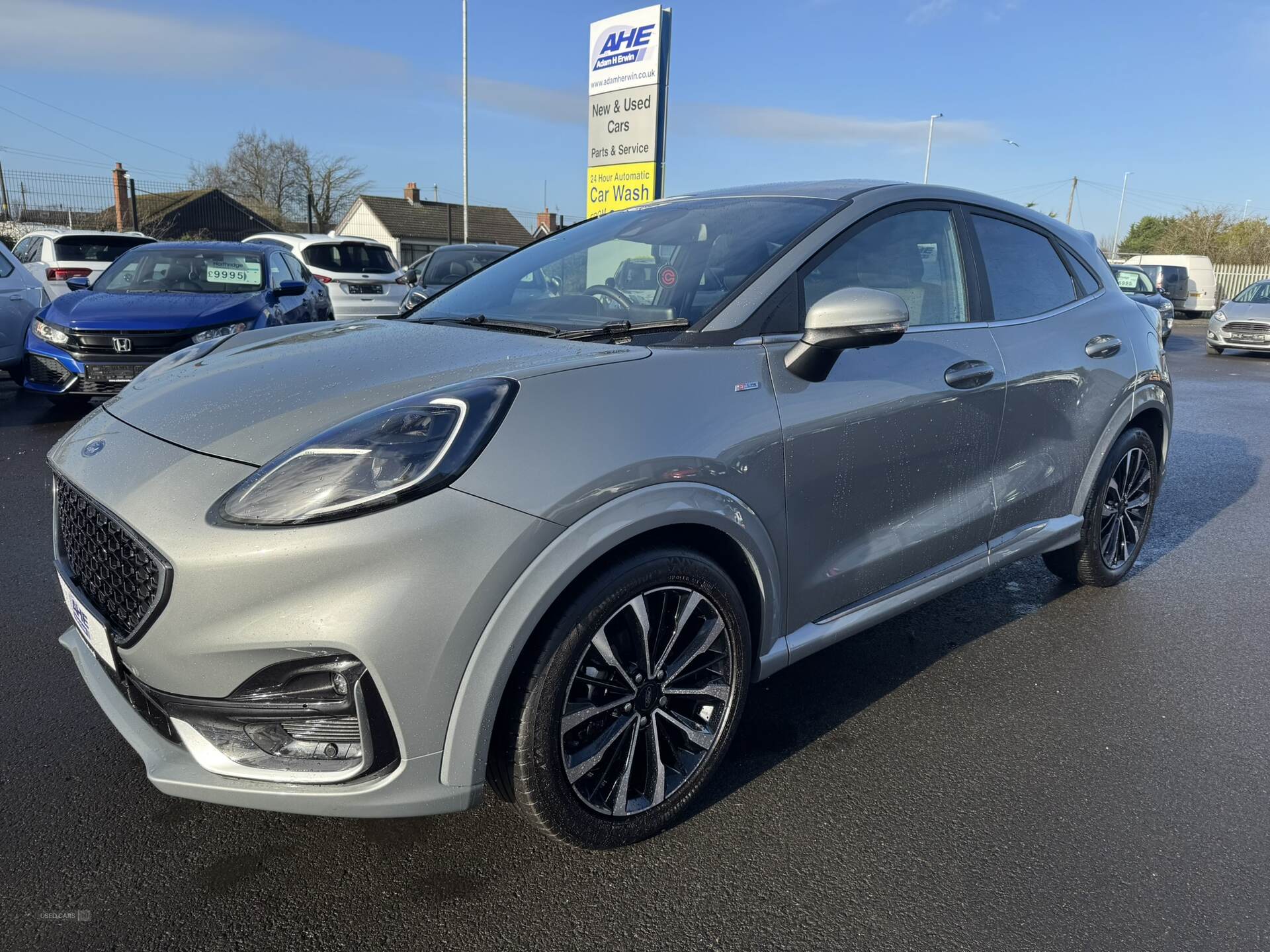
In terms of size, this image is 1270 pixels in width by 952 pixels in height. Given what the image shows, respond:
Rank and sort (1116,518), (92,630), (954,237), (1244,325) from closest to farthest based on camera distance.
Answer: (92,630), (954,237), (1116,518), (1244,325)

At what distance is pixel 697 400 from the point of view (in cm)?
229

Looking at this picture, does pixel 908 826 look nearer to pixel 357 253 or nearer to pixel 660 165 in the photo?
pixel 660 165

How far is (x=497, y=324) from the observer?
2.80m

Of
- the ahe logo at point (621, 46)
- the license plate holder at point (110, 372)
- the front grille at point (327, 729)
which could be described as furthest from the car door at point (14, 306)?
the front grille at point (327, 729)

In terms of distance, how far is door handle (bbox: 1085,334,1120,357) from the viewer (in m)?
3.71

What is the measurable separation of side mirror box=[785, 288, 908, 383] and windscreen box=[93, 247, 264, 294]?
6.78 metres

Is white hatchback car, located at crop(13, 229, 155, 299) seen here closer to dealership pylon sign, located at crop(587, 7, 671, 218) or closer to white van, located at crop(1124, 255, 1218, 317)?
dealership pylon sign, located at crop(587, 7, 671, 218)

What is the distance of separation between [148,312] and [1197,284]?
104 feet

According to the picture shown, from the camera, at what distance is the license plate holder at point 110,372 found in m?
6.89

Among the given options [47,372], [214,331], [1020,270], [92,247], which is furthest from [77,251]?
[1020,270]

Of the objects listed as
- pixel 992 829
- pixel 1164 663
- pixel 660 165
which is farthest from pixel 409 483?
pixel 660 165

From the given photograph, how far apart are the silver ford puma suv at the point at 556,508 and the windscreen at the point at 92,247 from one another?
1254 cm

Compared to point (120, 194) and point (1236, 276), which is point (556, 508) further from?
point (1236, 276)

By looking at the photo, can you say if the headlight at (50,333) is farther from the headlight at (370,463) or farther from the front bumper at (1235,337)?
the front bumper at (1235,337)
